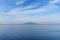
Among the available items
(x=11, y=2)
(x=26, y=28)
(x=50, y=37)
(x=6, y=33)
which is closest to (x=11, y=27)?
(x=6, y=33)

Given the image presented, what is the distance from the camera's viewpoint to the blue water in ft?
4.22

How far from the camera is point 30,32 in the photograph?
1.30 metres

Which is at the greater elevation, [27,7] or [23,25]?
[27,7]

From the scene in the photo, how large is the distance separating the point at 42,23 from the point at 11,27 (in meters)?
0.51

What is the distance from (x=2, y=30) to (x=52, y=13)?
2.84 ft

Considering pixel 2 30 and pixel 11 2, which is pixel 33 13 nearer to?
pixel 11 2

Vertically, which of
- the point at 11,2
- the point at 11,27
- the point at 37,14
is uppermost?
the point at 11,2

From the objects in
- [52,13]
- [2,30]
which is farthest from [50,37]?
[2,30]

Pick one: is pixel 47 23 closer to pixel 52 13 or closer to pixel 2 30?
pixel 52 13

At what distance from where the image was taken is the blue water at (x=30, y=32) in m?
1.29

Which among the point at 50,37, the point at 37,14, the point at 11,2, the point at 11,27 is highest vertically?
the point at 11,2

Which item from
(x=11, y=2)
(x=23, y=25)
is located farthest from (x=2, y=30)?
(x=11, y=2)

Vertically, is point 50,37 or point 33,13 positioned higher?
point 33,13

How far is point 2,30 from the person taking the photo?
1321 millimetres
